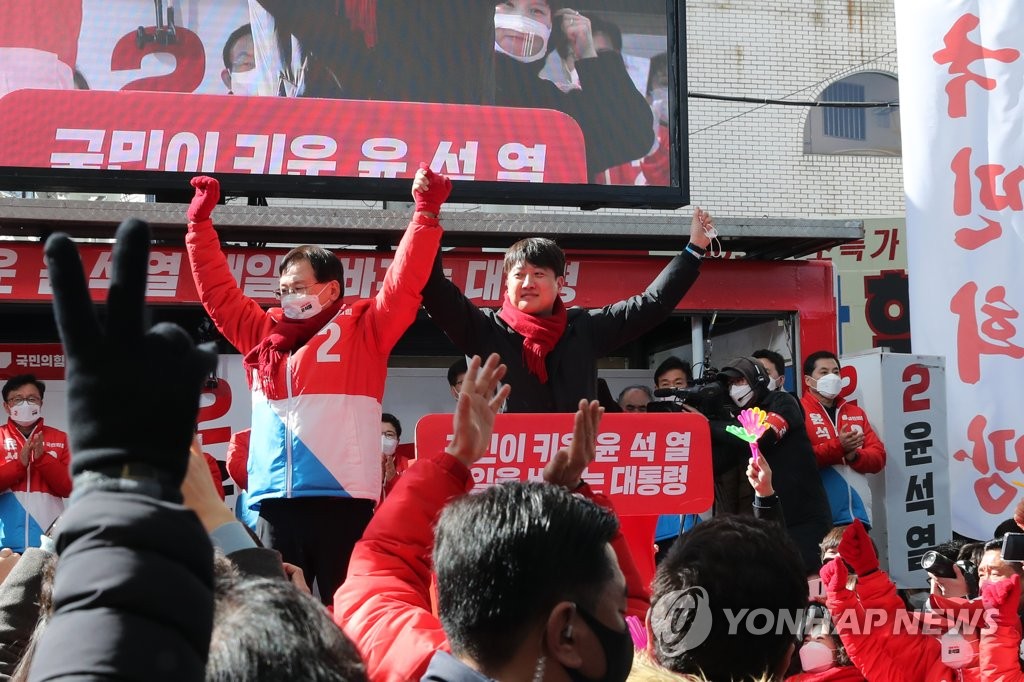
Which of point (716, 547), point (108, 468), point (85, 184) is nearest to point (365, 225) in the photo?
point (85, 184)

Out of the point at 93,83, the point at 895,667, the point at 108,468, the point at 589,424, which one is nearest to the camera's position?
the point at 108,468

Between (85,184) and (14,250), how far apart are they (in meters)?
0.62

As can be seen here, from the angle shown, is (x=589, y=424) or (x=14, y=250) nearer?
(x=589, y=424)

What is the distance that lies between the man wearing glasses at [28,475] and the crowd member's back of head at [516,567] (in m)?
5.55

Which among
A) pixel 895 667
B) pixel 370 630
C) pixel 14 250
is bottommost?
pixel 895 667

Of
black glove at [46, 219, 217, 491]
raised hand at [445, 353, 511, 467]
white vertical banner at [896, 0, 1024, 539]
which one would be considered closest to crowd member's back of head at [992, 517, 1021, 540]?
white vertical banner at [896, 0, 1024, 539]

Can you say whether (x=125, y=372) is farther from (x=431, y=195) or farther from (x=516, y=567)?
(x=431, y=195)

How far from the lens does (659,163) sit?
26.2 feet

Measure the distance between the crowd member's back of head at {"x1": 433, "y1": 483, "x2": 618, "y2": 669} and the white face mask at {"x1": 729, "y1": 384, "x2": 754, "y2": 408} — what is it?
189 inches

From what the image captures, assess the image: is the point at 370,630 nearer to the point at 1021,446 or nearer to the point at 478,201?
the point at 478,201

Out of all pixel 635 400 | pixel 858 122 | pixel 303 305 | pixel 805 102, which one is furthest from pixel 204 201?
pixel 858 122

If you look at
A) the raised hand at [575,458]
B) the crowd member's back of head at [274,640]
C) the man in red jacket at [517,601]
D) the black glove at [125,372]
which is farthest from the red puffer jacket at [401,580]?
the black glove at [125,372]

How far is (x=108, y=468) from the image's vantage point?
3.38ft

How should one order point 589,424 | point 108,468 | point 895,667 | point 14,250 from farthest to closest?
point 14,250, point 895,667, point 589,424, point 108,468
